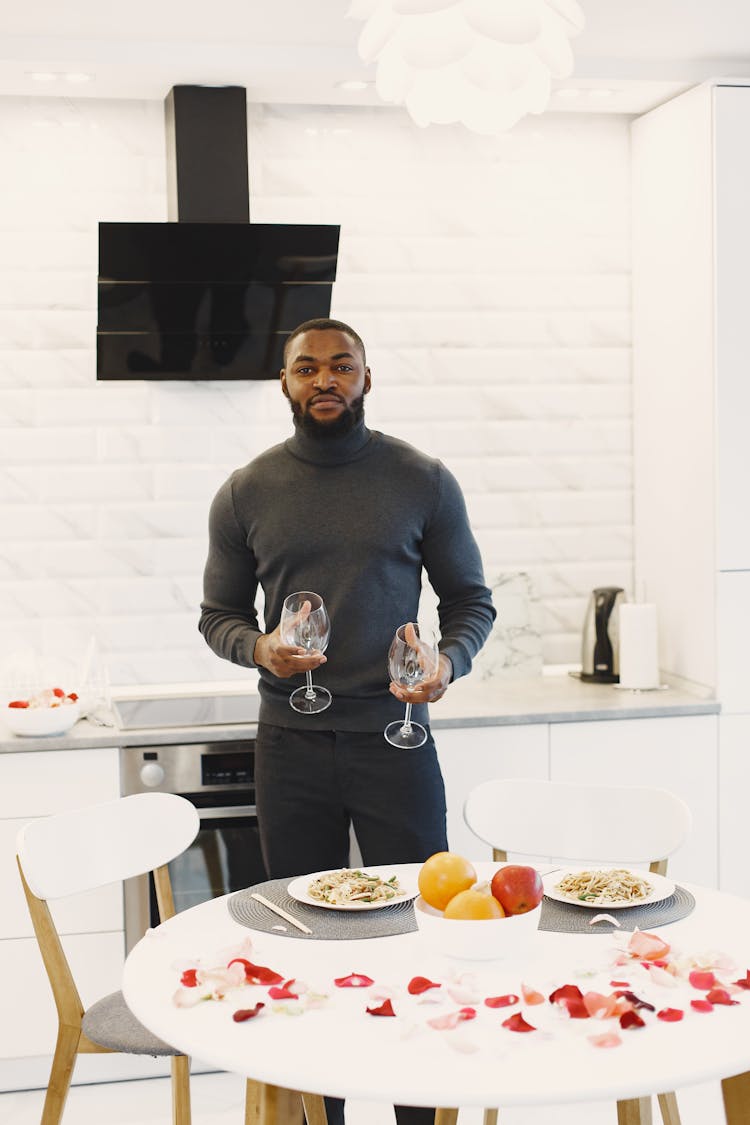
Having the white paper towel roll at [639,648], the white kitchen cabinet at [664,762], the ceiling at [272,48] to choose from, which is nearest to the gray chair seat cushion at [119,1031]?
the white kitchen cabinet at [664,762]

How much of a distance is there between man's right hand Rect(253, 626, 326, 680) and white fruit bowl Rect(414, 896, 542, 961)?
73 cm

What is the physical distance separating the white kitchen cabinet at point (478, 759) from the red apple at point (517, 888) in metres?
1.70

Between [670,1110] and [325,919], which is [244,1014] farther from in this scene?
[670,1110]

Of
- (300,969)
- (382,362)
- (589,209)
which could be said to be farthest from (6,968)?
(589,209)

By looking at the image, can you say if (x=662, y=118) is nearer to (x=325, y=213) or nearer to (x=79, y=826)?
(x=325, y=213)

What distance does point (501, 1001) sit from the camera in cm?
175

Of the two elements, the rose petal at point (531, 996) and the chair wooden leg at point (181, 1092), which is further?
the chair wooden leg at point (181, 1092)

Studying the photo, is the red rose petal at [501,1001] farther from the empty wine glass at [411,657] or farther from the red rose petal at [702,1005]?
the empty wine glass at [411,657]

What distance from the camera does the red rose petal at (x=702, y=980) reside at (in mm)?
1798

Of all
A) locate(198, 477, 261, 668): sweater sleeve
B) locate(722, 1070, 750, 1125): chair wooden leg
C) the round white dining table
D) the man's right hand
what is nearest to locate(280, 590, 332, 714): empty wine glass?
the man's right hand

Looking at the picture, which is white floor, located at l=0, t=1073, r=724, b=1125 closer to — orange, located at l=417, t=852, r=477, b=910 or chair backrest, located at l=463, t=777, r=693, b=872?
Result: chair backrest, located at l=463, t=777, r=693, b=872

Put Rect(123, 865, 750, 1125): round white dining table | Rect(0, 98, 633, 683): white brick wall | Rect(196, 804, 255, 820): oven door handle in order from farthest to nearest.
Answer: Rect(0, 98, 633, 683): white brick wall < Rect(196, 804, 255, 820): oven door handle < Rect(123, 865, 750, 1125): round white dining table

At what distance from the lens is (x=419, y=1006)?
175 cm

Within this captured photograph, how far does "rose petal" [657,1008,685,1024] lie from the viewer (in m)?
1.69
